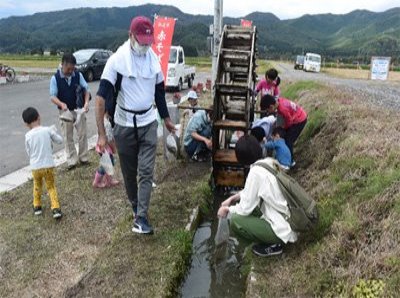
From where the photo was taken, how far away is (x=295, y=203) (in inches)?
151

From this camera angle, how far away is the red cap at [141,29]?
4.02 metres

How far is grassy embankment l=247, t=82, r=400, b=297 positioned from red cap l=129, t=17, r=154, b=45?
7.76 ft

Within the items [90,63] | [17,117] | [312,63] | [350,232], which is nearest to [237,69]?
[350,232]

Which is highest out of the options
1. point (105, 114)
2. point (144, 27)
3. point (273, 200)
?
point (144, 27)

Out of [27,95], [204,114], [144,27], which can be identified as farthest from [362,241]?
[27,95]

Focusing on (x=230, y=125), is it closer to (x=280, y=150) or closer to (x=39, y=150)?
(x=280, y=150)

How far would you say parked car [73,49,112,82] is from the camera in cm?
2461

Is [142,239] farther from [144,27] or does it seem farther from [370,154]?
[370,154]

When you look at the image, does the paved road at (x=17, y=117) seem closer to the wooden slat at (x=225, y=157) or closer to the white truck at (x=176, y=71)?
the white truck at (x=176, y=71)

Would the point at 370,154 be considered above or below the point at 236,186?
above

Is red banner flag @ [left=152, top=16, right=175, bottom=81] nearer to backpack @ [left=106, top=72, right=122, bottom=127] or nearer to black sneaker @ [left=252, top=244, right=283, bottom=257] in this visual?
backpack @ [left=106, top=72, right=122, bottom=127]

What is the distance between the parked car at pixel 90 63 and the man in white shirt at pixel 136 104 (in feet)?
69.2

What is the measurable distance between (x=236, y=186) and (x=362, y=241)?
3.22 metres

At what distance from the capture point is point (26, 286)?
371 centimetres
